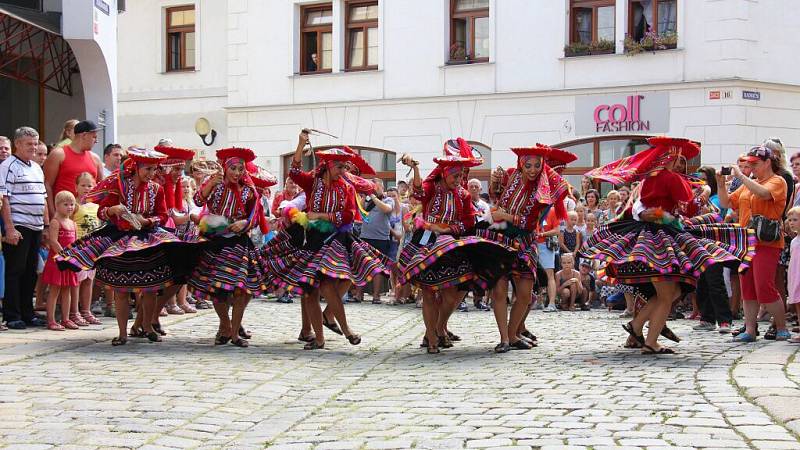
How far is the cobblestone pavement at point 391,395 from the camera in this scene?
6574 millimetres

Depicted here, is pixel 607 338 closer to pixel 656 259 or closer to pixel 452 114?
pixel 656 259

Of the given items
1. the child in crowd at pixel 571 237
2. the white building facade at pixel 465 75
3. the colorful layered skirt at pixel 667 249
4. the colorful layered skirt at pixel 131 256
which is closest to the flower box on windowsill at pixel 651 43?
the white building facade at pixel 465 75

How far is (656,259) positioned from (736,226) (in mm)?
824

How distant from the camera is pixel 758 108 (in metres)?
23.2

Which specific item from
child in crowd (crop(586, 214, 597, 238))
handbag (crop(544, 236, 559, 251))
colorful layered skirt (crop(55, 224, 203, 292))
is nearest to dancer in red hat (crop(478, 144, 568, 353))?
colorful layered skirt (crop(55, 224, 203, 292))

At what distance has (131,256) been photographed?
10.6 m

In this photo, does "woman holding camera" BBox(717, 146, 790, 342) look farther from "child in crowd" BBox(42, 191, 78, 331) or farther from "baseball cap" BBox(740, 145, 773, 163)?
"child in crowd" BBox(42, 191, 78, 331)

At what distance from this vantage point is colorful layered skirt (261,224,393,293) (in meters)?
10.5

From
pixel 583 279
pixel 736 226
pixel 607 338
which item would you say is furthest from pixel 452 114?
pixel 736 226

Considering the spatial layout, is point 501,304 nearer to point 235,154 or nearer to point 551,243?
point 235,154

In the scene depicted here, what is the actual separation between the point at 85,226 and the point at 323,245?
3253 millimetres

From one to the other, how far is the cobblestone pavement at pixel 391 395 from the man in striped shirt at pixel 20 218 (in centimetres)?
75

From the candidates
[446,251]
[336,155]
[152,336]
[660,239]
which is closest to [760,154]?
[660,239]

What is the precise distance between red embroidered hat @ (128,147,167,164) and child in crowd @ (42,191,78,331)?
1642 millimetres
